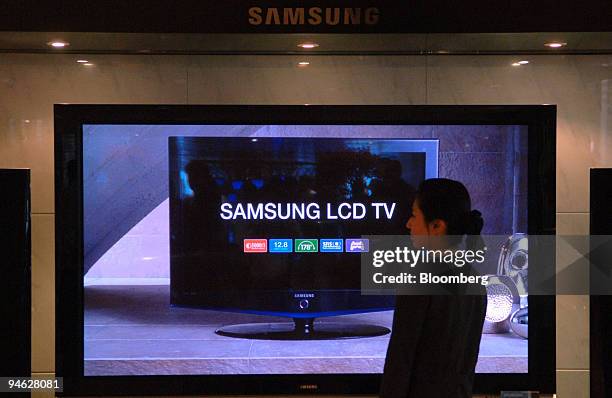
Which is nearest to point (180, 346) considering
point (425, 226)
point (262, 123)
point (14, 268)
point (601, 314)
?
point (14, 268)

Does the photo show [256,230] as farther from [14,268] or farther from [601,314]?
[601,314]

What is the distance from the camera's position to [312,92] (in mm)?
3740

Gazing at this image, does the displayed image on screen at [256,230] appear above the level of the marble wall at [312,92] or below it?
below

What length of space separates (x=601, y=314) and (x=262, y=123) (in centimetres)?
183

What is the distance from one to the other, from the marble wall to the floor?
299 millimetres

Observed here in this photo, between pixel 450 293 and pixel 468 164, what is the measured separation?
1195 millimetres

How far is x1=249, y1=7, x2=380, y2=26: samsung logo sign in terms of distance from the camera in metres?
3.15

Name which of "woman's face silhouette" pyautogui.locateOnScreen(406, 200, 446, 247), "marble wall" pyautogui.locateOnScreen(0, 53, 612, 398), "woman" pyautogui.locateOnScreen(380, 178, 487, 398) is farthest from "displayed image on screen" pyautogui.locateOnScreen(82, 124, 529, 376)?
"woman" pyautogui.locateOnScreen(380, 178, 487, 398)

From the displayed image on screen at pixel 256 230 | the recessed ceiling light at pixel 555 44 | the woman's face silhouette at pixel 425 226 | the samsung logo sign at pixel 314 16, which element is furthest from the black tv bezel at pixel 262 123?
the woman's face silhouette at pixel 425 226

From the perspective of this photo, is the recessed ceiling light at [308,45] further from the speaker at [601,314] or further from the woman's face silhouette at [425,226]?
the speaker at [601,314]

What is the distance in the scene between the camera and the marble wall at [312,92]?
145 inches

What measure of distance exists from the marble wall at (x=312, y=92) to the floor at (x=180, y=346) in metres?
0.30

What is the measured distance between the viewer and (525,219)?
142 inches

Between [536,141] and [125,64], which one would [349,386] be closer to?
[536,141]
